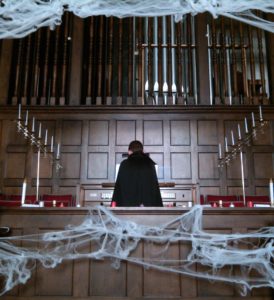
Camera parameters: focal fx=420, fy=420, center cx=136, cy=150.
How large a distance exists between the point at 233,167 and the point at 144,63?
3.60m

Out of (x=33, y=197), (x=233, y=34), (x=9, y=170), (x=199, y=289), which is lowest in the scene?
(x=199, y=289)

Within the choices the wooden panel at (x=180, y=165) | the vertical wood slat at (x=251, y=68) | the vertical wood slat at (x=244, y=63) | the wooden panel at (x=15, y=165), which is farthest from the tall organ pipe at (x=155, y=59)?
the wooden panel at (x=15, y=165)

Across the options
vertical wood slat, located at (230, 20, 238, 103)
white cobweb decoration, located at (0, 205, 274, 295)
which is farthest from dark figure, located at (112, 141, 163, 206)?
vertical wood slat, located at (230, 20, 238, 103)

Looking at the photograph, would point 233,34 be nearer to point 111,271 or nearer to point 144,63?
point 144,63

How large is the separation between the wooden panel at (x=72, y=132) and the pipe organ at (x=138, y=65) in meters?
0.69

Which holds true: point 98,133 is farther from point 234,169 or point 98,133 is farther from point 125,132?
point 234,169

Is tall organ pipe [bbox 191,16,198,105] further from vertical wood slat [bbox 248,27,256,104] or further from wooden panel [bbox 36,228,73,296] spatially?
wooden panel [bbox 36,228,73,296]

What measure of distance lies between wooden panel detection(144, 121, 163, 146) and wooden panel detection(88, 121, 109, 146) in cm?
94

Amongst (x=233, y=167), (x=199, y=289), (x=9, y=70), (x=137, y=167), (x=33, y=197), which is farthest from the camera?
(x=9, y=70)

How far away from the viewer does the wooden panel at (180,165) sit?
9734 mm

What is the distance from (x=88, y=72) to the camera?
432 inches

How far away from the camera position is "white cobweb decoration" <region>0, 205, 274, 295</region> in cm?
446

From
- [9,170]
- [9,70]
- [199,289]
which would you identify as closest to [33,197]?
[9,170]

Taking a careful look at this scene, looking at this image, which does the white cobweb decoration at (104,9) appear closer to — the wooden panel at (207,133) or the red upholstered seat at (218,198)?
the red upholstered seat at (218,198)
